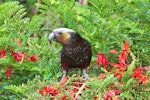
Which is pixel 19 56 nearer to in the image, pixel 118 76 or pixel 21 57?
pixel 21 57

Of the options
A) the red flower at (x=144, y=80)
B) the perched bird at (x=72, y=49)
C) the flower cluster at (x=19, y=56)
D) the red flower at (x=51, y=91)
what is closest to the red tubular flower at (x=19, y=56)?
the flower cluster at (x=19, y=56)

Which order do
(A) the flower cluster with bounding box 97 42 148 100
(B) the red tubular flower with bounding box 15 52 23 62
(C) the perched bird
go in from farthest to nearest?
(B) the red tubular flower with bounding box 15 52 23 62 < (C) the perched bird < (A) the flower cluster with bounding box 97 42 148 100

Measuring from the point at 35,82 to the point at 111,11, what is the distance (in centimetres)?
57

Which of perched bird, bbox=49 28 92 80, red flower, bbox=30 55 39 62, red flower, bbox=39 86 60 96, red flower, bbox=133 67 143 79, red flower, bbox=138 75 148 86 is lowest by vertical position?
red flower, bbox=39 86 60 96

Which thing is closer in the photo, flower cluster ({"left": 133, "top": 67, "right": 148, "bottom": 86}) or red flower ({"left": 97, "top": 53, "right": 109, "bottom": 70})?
flower cluster ({"left": 133, "top": 67, "right": 148, "bottom": 86})

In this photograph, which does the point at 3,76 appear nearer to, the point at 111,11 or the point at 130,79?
the point at 111,11

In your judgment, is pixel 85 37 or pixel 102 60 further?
pixel 85 37

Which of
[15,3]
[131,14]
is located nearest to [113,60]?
[131,14]

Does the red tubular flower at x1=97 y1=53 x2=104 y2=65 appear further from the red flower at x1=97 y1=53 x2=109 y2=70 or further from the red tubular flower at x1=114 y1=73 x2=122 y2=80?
the red tubular flower at x1=114 y1=73 x2=122 y2=80

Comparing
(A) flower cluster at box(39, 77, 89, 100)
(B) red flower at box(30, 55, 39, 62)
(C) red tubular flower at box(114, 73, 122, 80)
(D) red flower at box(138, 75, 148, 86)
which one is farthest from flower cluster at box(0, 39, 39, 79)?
(D) red flower at box(138, 75, 148, 86)

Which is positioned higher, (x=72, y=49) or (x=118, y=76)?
(x=72, y=49)

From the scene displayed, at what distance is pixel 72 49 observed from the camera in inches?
74.7

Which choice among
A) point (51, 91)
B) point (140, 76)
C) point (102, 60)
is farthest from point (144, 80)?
point (51, 91)

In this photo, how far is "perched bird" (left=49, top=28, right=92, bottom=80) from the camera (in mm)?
1881
